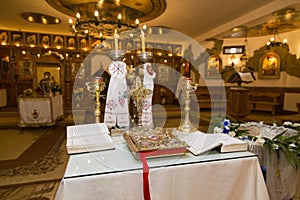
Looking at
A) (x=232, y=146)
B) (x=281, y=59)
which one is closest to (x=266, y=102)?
(x=281, y=59)

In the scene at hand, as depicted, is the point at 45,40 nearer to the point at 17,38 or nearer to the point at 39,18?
the point at 17,38

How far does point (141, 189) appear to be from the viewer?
784 mm

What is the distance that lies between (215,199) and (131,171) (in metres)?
0.44

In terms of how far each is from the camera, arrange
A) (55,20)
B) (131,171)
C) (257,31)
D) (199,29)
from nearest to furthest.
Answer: (131,171)
(55,20)
(199,29)
(257,31)

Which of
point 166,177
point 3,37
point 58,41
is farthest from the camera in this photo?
point 58,41

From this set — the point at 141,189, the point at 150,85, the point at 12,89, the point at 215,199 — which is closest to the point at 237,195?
the point at 215,199

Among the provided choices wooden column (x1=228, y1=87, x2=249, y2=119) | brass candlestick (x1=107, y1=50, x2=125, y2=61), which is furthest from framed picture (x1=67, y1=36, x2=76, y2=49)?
brass candlestick (x1=107, y1=50, x2=125, y2=61)

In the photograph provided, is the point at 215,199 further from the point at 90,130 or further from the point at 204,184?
the point at 90,130

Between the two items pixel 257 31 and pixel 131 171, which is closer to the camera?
pixel 131 171

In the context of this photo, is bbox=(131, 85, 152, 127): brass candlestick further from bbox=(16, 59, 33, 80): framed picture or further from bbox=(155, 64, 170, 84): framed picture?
bbox=(16, 59, 33, 80): framed picture

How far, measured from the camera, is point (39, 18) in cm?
491

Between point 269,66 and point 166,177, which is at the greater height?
point 269,66

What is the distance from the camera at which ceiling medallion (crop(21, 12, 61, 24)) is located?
15.2 feet

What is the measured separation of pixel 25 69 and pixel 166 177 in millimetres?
7668
